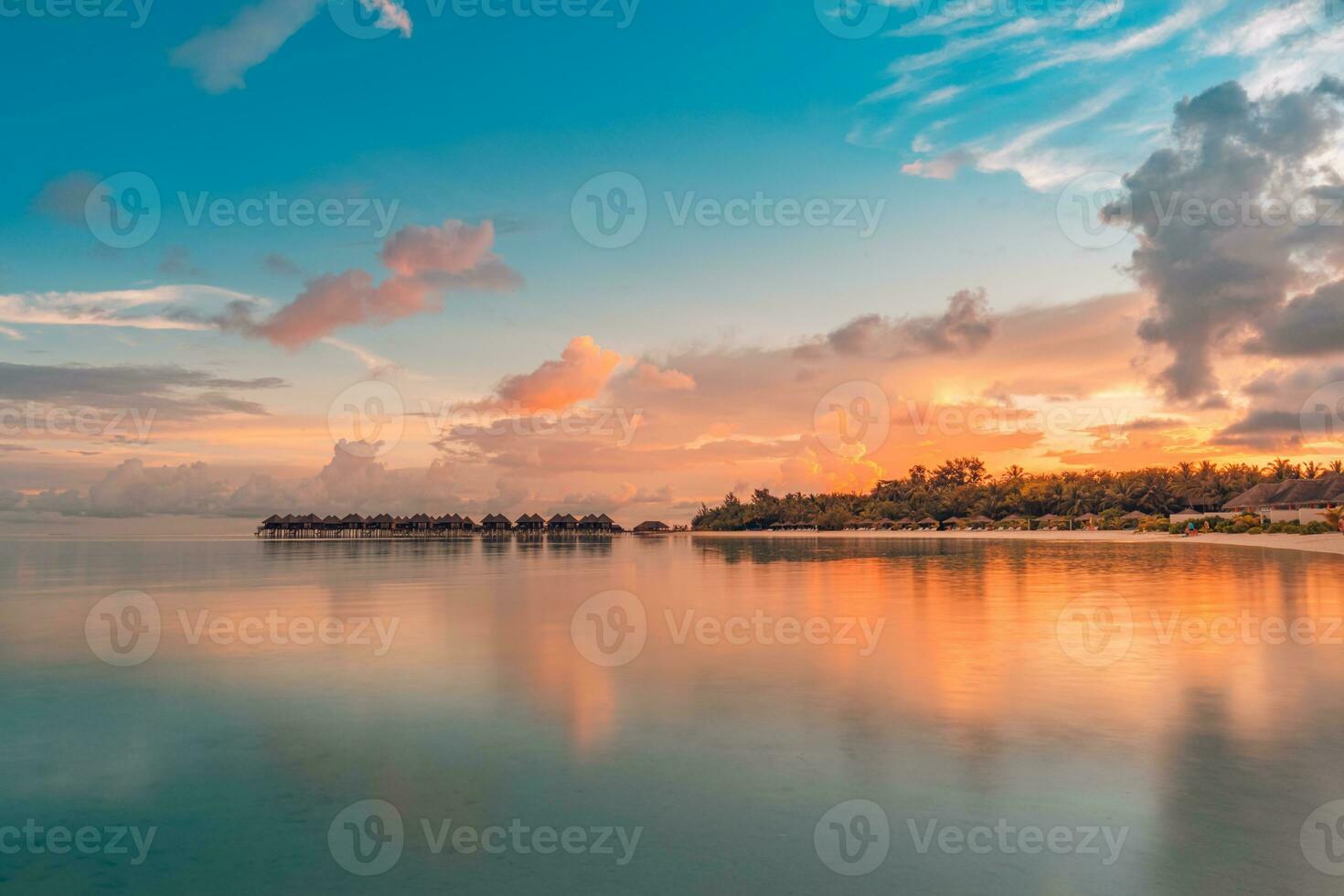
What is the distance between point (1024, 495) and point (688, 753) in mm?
94353

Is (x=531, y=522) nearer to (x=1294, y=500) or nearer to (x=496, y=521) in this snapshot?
(x=496, y=521)

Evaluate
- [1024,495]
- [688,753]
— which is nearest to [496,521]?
[1024,495]

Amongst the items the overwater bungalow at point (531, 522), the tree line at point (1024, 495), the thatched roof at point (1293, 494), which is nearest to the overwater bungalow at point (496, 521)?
the overwater bungalow at point (531, 522)

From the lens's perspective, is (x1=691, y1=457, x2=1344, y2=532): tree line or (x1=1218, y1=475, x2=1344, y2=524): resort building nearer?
(x1=1218, y1=475, x2=1344, y2=524): resort building

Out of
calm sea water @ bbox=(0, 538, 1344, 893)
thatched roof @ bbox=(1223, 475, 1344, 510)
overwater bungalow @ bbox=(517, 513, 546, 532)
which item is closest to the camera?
calm sea water @ bbox=(0, 538, 1344, 893)

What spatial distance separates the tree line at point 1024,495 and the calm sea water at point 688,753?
74.3m

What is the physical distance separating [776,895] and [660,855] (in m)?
0.92

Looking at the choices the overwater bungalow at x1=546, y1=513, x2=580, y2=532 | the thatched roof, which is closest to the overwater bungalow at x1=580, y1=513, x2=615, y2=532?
the overwater bungalow at x1=546, y1=513, x2=580, y2=532

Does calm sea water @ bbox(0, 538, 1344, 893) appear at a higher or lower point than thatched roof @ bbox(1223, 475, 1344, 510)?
lower

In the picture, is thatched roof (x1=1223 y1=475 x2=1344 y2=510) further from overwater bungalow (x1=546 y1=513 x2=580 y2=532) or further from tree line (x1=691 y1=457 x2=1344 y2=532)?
overwater bungalow (x1=546 y1=513 x2=580 y2=532)

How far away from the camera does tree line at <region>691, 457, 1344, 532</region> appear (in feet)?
268

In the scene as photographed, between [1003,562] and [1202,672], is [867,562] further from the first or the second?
[1202,672]

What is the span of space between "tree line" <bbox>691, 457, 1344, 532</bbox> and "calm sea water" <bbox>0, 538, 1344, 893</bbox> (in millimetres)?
74295

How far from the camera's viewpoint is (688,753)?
7656mm
